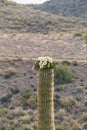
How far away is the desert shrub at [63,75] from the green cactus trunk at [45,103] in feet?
102

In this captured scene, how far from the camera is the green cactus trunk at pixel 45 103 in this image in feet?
44.5

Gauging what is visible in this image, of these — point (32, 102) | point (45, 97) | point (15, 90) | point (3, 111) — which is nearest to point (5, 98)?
point (15, 90)

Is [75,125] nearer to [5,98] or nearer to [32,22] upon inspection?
[5,98]

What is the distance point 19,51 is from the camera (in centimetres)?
5484

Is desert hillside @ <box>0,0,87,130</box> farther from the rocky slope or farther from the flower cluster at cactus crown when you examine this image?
the rocky slope

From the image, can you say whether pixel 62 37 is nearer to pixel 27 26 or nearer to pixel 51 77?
pixel 27 26

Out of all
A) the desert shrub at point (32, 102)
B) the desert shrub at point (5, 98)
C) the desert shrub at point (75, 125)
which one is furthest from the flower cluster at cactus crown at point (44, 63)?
the desert shrub at point (5, 98)

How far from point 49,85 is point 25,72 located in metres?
32.5

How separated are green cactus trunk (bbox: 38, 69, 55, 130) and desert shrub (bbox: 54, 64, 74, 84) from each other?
1223 inches

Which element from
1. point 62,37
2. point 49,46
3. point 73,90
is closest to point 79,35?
point 62,37

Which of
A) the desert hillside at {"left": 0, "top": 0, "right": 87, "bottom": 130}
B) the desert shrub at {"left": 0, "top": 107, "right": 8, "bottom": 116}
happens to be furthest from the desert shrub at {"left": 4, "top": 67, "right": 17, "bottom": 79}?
the desert shrub at {"left": 0, "top": 107, "right": 8, "bottom": 116}

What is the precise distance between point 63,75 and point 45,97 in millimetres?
31535

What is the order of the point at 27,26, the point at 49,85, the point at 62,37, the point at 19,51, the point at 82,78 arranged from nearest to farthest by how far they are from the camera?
the point at 49,85 → the point at 82,78 → the point at 19,51 → the point at 62,37 → the point at 27,26

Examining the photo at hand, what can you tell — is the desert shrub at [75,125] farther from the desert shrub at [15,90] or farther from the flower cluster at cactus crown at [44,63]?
the flower cluster at cactus crown at [44,63]
